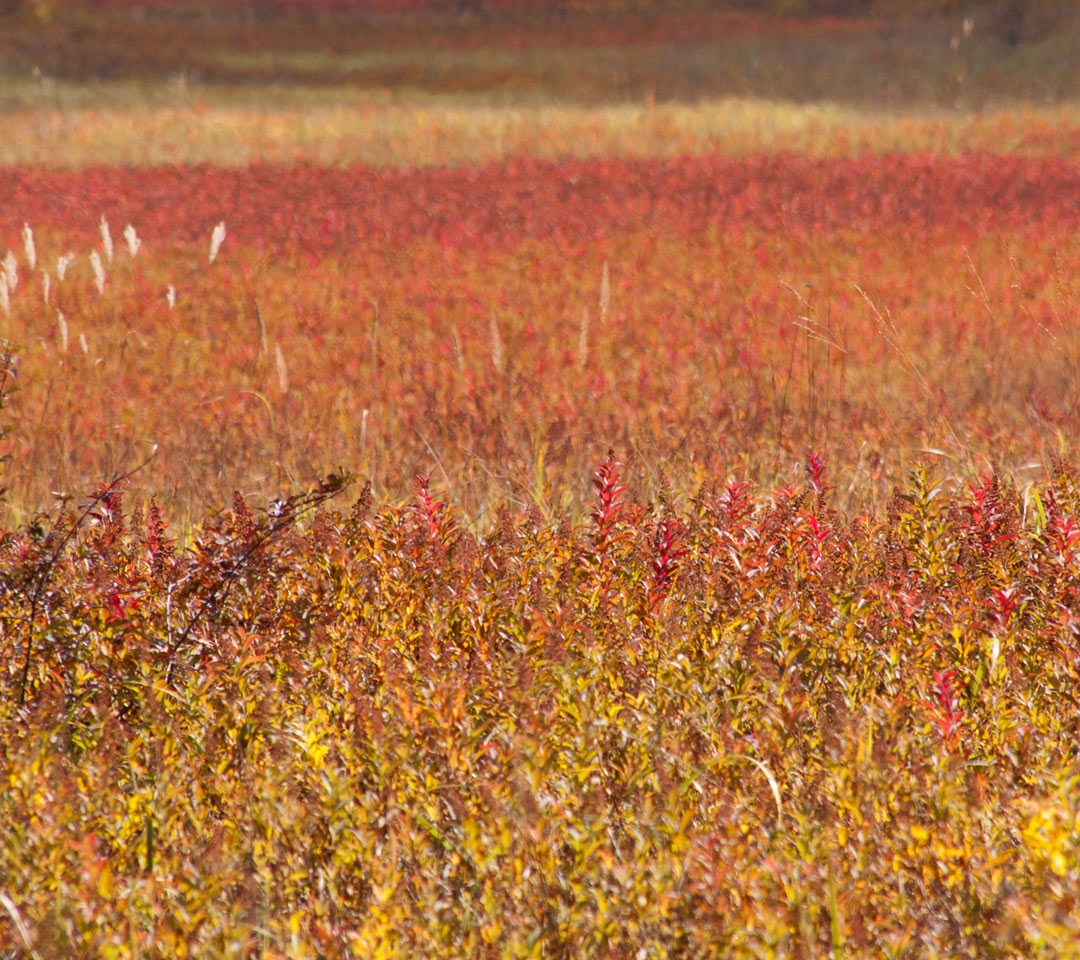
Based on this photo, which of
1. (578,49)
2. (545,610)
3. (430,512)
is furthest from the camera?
(578,49)

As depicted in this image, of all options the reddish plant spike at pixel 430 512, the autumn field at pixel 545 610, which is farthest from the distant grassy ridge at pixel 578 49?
the reddish plant spike at pixel 430 512

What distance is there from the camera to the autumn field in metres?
1.76

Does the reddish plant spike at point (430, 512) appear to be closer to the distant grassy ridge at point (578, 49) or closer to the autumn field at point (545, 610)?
the autumn field at point (545, 610)

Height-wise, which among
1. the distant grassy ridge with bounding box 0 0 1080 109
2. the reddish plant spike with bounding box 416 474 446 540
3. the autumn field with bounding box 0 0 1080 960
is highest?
the distant grassy ridge with bounding box 0 0 1080 109

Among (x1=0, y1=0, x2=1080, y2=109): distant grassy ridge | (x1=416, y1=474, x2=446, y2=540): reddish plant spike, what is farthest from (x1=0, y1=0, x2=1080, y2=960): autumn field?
(x1=0, y1=0, x2=1080, y2=109): distant grassy ridge

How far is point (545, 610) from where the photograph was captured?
256 cm

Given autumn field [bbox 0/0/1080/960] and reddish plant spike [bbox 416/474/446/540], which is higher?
reddish plant spike [bbox 416/474/446/540]

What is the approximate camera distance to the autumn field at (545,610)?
1.76 meters

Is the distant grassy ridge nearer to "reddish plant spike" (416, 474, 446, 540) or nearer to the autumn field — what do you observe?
the autumn field

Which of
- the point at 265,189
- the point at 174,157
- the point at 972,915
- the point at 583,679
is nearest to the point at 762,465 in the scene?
the point at 583,679

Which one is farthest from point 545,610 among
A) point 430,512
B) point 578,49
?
point 578,49

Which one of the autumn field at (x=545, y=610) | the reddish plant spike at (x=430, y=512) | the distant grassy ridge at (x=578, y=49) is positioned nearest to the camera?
the autumn field at (x=545, y=610)

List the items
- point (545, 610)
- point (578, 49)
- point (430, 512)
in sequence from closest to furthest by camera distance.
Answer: point (545, 610) < point (430, 512) < point (578, 49)

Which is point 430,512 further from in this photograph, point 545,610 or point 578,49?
point 578,49
